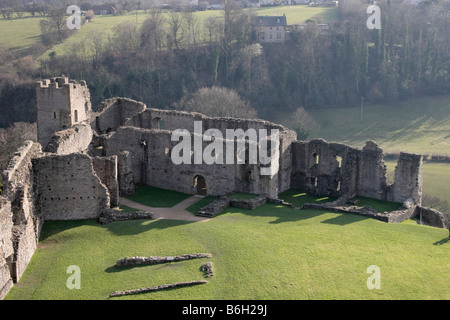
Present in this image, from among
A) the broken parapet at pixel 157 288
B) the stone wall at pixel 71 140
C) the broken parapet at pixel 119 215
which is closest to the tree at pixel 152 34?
the stone wall at pixel 71 140

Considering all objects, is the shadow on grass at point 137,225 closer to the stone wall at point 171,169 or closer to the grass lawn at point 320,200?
the stone wall at point 171,169

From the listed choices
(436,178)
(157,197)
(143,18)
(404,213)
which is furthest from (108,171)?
(143,18)

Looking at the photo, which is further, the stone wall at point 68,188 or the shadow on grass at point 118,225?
the stone wall at point 68,188

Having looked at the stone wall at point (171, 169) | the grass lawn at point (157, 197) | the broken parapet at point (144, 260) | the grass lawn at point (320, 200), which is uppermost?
the stone wall at point (171, 169)

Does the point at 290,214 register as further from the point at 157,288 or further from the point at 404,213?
the point at 157,288

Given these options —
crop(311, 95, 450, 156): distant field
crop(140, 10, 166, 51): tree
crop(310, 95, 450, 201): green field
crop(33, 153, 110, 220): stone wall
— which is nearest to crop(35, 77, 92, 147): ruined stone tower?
crop(33, 153, 110, 220): stone wall

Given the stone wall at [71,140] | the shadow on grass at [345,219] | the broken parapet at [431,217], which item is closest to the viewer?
the shadow on grass at [345,219]

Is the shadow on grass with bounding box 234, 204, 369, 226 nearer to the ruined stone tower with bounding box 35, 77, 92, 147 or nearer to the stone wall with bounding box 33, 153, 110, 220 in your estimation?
the stone wall with bounding box 33, 153, 110, 220
